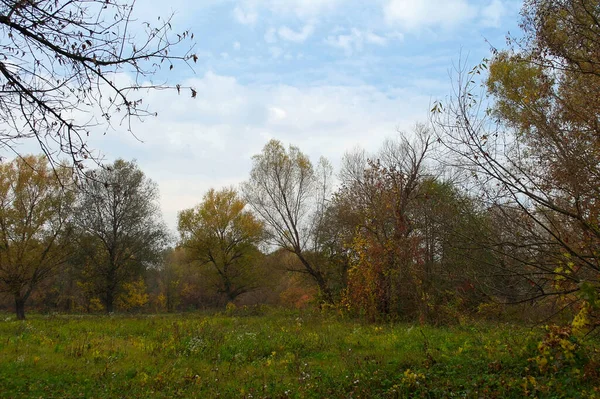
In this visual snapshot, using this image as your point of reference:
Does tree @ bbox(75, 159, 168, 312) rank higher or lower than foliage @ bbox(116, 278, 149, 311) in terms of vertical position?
higher

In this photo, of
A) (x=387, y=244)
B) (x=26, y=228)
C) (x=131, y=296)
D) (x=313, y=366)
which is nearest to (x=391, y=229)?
(x=387, y=244)

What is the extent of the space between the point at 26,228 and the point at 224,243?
1707 centimetres

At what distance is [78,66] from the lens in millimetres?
4738

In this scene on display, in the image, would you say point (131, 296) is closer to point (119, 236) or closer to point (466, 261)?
point (119, 236)

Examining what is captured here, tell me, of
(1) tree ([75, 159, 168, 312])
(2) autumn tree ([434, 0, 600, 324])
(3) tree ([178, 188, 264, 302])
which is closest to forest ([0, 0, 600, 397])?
(2) autumn tree ([434, 0, 600, 324])

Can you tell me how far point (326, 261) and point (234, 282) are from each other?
53.2 ft

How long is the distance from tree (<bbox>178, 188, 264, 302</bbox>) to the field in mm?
27494

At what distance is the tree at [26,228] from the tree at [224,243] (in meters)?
13.7

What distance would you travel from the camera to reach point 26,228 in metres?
23.9

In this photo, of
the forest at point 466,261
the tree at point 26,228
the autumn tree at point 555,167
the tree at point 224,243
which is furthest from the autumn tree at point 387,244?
the tree at point 224,243

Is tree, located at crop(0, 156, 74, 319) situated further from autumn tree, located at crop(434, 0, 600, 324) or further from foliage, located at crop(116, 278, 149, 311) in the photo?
autumn tree, located at crop(434, 0, 600, 324)

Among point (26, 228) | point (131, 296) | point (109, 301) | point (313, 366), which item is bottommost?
point (313, 366)

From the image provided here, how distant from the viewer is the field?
570 cm

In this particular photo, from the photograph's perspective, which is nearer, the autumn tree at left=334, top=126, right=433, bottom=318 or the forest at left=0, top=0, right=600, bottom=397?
the forest at left=0, top=0, right=600, bottom=397
